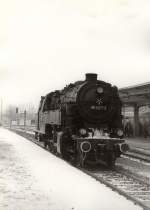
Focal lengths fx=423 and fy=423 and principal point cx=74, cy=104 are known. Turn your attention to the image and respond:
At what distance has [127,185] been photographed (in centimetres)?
1073

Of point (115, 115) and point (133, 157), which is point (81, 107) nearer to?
point (115, 115)

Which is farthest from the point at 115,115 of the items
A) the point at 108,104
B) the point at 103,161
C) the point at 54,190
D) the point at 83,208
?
the point at 83,208

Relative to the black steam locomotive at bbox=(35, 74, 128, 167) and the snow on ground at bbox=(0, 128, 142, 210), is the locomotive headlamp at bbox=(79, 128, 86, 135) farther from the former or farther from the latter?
the snow on ground at bbox=(0, 128, 142, 210)

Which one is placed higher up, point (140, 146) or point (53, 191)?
point (140, 146)

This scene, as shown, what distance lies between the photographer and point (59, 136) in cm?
1582

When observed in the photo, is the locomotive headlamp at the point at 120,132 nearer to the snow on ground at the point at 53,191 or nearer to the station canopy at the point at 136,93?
the snow on ground at the point at 53,191

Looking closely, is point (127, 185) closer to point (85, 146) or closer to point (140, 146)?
point (85, 146)

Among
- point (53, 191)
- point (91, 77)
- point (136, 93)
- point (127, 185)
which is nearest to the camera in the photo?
point (53, 191)

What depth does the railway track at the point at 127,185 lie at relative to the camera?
8.73 metres

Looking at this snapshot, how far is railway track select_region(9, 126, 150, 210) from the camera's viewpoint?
8.73 meters

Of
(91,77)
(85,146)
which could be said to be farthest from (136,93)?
(85,146)

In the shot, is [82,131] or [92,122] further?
[92,122]

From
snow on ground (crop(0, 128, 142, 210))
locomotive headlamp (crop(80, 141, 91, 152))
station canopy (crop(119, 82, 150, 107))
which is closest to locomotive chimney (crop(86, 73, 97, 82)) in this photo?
locomotive headlamp (crop(80, 141, 91, 152))

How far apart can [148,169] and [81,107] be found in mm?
3185
